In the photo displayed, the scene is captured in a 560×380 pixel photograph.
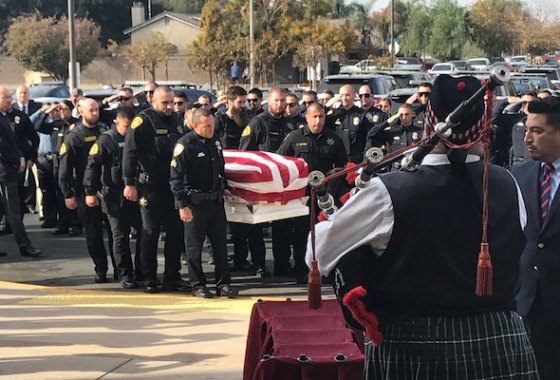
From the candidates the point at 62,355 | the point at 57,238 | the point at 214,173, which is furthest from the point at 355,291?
the point at 57,238

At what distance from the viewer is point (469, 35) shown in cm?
7000

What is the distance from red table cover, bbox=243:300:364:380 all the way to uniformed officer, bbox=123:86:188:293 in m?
4.58

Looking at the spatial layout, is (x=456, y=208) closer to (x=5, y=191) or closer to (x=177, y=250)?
(x=177, y=250)

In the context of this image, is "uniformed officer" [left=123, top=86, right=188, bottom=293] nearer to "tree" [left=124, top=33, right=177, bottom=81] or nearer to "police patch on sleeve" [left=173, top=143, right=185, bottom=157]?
"police patch on sleeve" [left=173, top=143, right=185, bottom=157]

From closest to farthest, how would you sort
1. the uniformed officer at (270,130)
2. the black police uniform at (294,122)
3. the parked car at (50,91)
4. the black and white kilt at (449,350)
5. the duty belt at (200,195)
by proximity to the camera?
1. the black and white kilt at (449,350)
2. the duty belt at (200,195)
3. the uniformed officer at (270,130)
4. the black police uniform at (294,122)
5. the parked car at (50,91)

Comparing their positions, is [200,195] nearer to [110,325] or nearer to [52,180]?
[110,325]

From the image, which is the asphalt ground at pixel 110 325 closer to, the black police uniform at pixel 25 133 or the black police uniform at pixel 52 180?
the black police uniform at pixel 25 133

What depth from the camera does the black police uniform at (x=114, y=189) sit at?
9.54m

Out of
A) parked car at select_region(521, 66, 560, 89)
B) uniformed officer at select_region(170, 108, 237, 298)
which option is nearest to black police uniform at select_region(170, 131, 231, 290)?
uniformed officer at select_region(170, 108, 237, 298)

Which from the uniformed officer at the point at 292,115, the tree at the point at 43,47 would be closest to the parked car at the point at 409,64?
the tree at the point at 43,47

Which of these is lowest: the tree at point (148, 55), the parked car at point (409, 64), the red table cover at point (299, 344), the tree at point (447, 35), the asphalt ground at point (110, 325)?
the asphalt ground at point (110, 325)

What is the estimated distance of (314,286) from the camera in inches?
142

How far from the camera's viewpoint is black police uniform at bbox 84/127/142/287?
9539 mm

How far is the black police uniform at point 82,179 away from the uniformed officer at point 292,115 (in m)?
2.10
